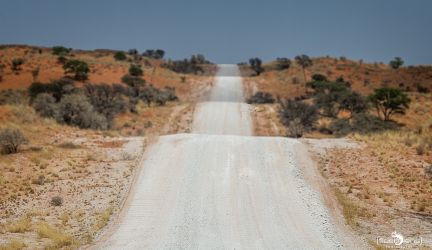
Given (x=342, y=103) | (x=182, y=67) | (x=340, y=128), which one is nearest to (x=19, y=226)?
(x=340, y=128)

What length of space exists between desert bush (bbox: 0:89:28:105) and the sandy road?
68.5 ft

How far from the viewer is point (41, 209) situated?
15531 mm

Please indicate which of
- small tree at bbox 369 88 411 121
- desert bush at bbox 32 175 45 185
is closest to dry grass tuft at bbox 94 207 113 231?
desert bush at bbox 32 175 45 185

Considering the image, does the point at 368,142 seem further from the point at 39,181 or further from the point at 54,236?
the point at 54,236

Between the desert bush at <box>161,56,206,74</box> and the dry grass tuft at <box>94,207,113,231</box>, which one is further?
the desert bush at <box>161,56,206,74</box>

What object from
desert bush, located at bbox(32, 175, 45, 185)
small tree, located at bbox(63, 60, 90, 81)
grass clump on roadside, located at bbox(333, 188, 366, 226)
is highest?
small tree, located at bbox(63, 60, 90, 81)

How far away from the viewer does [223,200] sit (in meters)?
16.0

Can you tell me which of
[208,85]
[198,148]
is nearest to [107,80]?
[208,85]

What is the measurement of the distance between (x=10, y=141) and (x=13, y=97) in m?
22.3

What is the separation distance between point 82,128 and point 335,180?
17694mm

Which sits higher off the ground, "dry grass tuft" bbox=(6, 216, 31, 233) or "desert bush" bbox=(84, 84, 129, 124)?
"desert bush" bbox=(84, 84, 129, 124)

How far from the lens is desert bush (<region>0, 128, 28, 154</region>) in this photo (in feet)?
71.1

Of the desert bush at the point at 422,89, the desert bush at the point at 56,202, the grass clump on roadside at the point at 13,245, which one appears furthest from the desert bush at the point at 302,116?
the desert bush at the point at 422,89

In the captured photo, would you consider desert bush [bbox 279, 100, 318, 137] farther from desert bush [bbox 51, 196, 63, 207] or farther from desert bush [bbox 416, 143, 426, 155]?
desert bush [bbox 51, 196, 63, 207]
